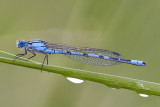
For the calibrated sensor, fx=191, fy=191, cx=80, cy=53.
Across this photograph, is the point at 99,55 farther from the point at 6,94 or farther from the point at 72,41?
the point at 6,94

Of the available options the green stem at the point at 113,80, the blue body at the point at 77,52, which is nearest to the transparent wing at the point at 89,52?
the blue body at the point at 77,52

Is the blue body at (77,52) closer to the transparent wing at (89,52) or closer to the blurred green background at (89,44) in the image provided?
the transparent wing at (89,52)

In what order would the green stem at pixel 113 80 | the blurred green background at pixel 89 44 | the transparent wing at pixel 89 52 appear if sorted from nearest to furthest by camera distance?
the green stem at pixel 113 80, the transparent wing at pixel 89 52, the blurred green background at pixel 89 44

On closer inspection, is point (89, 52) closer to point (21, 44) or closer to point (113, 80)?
point (21, 44)

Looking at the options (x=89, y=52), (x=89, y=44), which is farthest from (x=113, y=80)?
(x=89, y=44)

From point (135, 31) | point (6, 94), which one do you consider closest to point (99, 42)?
point (135, 31)
